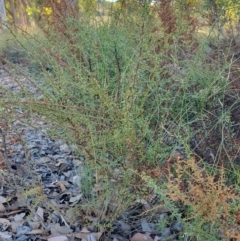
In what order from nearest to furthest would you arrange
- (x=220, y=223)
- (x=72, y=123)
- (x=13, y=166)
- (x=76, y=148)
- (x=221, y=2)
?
(x=220, y=223) < (x=72, y=123) < (x=76, y=148) < (x=13, y=166) < (x=221, y=2)

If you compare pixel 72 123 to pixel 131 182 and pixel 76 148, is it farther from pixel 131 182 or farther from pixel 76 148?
pixel 131 182

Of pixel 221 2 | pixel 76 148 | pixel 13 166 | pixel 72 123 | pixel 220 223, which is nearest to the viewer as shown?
pixel 220 223

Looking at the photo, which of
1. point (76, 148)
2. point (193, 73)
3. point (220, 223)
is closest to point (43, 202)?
point (76, 148)

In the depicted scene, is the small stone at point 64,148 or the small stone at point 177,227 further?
the small stone at point 64,148

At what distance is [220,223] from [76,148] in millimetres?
715

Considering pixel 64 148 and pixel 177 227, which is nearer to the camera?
pixel 177 227

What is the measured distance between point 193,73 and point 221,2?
4.87 feet

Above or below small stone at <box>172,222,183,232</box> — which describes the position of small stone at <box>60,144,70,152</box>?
above

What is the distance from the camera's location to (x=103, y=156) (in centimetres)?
164

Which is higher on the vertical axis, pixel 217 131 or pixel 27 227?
pixel 217 131

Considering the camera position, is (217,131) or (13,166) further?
(13,166)

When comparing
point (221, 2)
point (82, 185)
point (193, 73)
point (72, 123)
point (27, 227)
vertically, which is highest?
point (221, 2)

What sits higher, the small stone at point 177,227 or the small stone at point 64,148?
the small stone at point 64,148

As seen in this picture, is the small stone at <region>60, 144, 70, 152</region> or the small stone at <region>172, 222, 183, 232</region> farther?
the small stone at <region>60, 144, 70, 152</region>
